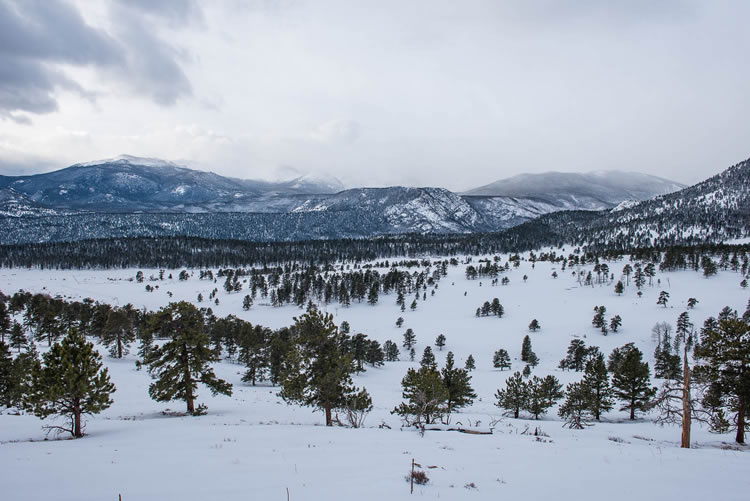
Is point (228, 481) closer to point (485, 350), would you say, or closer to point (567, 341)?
point (485, 350)

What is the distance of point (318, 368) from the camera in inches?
1057

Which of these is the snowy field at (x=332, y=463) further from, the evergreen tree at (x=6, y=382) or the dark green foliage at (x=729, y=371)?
the evergreen tree at (x=6, y=382)

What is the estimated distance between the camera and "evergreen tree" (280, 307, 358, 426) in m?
26.2

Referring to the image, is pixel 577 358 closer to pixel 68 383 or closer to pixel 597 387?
pixel 597 387

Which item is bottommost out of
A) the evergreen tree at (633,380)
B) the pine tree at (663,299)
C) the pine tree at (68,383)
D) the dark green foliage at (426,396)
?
the pine tree at (663,299)

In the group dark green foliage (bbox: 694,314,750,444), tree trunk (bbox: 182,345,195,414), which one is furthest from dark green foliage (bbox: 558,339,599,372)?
tree trunk (bbox: 182,345,195,414)

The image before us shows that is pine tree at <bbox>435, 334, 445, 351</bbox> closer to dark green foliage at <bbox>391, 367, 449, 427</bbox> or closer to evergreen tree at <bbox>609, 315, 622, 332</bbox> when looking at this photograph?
evergreen tree at <bbox>609, 315, 622, 332</bbox>

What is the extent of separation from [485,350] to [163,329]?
105288 mm

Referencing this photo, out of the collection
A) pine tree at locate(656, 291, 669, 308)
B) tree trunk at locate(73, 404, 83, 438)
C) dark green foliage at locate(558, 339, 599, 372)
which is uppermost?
tree trunk at locate(73, 404, 83, 438)

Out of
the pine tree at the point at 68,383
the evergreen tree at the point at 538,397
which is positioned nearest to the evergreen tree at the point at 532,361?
the evergreen tree at the point at 538,397

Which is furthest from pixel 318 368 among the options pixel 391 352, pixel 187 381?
pixel 391 352

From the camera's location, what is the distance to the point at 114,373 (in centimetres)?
5262

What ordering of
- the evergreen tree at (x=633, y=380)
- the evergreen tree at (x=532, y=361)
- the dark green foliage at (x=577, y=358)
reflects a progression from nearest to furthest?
the evergreen tree at (x=633, y=380) → the dark green foliage at (x=577, y=358) → the evergreen tree at (x=532, y=361)

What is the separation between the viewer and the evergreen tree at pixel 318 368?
2620 cm
